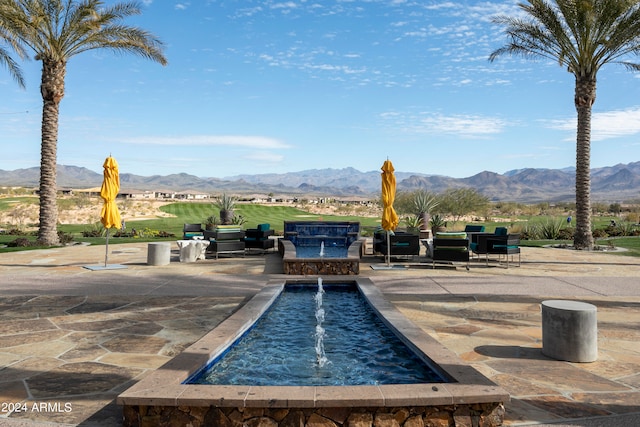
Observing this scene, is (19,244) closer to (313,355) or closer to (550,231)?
(313,355)

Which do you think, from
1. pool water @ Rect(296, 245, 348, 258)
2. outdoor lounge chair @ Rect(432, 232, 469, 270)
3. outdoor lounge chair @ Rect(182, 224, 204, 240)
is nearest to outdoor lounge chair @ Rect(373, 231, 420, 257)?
outdoor lounge chair @ Rect(432, 232, 469, 270)

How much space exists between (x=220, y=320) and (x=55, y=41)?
15969 mm

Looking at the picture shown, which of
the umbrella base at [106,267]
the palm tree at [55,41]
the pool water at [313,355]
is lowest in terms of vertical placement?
the pool water at [313,355]

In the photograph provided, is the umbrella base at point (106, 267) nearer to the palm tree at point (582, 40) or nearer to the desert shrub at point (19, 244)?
the desert shrub at point (19, 244)

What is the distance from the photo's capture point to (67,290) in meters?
8.92

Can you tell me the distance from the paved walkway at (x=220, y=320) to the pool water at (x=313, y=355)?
2.33ft

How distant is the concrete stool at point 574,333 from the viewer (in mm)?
→ 4988

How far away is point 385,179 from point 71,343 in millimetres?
8639

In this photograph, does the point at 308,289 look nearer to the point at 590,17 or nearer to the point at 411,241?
the point at 411,241

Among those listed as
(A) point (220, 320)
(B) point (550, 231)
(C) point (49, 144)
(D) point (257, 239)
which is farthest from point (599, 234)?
(C) point (49, 144)

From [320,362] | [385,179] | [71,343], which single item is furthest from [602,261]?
[71,343]

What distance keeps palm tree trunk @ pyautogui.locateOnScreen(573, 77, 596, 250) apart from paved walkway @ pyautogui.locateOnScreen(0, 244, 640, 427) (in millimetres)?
4869

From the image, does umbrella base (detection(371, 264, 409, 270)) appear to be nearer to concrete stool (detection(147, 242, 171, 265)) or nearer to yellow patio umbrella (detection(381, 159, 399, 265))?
yellow patio umbrella (detection(381, 159, 399, 265))

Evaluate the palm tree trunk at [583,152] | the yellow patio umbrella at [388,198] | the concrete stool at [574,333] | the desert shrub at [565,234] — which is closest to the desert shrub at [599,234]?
the desert shrub at [565,234]
